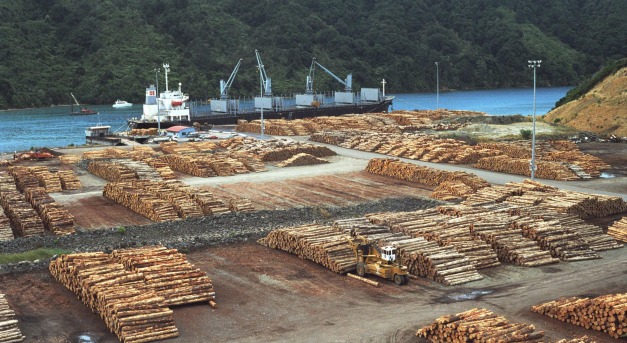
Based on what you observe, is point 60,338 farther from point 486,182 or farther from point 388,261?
point 486,182

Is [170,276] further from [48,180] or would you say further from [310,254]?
[48,180]

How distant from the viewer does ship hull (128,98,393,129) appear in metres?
87.3

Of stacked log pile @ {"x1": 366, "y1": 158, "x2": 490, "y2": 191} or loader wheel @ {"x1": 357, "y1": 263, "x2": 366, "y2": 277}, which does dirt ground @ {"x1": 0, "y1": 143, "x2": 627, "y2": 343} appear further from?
stacked log pile @ {"x1": 366, "y1": 158, "x2": 490, "y2": 191}

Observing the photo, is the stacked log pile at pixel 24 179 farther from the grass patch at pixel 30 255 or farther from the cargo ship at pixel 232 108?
the cargo ship at pixel 232 108

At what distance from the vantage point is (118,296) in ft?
73.5

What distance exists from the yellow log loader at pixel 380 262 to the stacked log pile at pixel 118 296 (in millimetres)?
7183

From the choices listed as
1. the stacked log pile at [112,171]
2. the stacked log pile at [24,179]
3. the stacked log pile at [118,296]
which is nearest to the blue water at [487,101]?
the stacked log pile at [112,171]

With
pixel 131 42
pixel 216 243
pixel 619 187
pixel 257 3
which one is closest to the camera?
pixel 216 243

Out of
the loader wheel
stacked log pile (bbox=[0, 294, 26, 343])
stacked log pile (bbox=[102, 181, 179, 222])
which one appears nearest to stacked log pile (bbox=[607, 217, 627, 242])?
the loader wheel

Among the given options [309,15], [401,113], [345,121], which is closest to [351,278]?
[345,121]

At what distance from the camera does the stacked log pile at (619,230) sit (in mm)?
31203

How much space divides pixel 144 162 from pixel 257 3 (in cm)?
14808

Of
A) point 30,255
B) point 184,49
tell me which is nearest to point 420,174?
point 30,255

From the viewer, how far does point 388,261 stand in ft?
85.0
